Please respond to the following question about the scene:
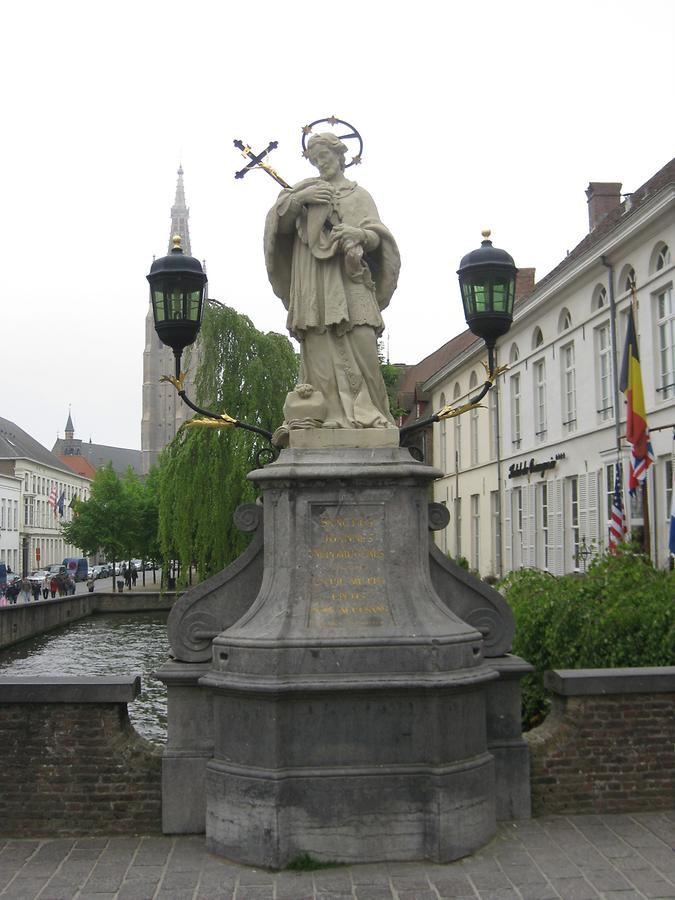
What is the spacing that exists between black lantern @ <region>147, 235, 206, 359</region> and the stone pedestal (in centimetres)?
161

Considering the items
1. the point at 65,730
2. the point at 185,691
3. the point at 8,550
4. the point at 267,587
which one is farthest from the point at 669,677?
the point at 8,550

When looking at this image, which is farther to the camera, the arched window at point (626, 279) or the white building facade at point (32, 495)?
the white building facade at point (32, 495)

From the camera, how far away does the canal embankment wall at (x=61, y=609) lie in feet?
93.3

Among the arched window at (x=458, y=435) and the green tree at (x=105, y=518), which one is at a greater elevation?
the arched window at (x=458, y=435)

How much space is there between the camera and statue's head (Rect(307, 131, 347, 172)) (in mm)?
7195

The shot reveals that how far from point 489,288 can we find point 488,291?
0.02m

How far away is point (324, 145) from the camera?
7.20 metres

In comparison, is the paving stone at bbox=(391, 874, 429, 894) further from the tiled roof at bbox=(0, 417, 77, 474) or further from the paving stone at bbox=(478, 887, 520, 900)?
the tiled roof at bbox=(0, 417, 77, 474)

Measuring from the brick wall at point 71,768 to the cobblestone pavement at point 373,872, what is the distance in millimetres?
134

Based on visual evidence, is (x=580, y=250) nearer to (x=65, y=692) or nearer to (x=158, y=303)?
(x=158, y=303)

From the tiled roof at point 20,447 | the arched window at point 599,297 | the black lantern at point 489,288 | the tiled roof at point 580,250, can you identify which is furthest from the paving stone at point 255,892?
the tiled roof at point 20,447

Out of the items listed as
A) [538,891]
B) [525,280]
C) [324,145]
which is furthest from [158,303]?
[525,280]

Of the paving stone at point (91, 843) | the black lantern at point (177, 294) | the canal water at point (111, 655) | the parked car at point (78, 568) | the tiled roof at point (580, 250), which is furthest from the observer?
the parked car at point (78, 568)

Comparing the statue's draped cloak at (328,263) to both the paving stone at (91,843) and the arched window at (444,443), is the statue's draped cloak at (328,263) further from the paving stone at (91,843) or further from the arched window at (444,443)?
the arched window at (444,443)
